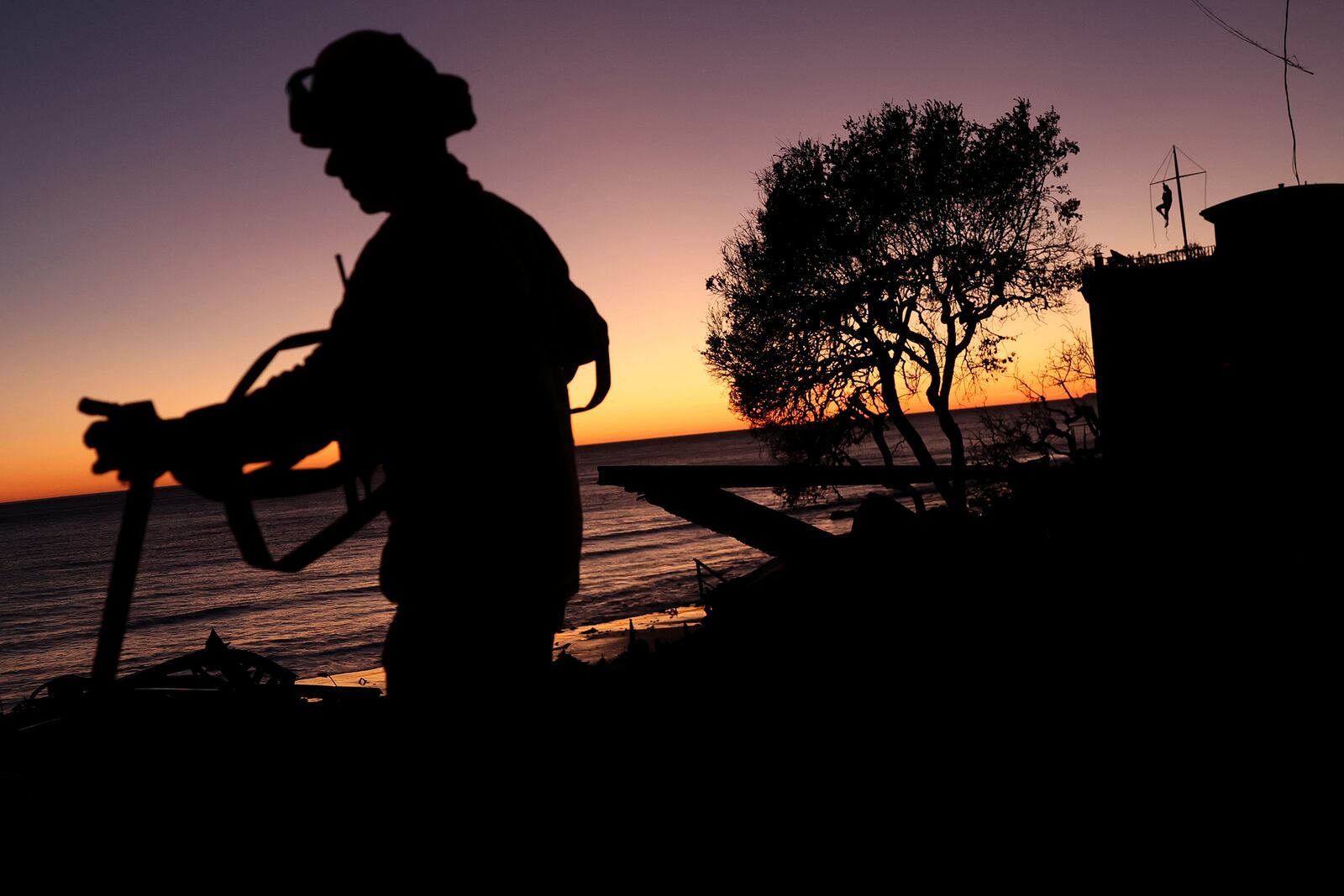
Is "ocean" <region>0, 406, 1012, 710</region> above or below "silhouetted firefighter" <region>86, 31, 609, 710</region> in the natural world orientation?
below

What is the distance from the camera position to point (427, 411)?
1654 mm

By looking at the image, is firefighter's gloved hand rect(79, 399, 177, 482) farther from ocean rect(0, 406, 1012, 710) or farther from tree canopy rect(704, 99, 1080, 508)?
tree canopy rect(704, 99, 1080, 508)

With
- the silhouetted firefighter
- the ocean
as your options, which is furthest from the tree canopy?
the silhouetted firefighter

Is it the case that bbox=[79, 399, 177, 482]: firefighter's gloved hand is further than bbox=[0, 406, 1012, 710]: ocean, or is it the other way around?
bbox=[0, 406, 1012, 710]: ocean

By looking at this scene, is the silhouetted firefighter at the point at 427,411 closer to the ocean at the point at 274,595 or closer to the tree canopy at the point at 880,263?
the ocean at the point at 274,595

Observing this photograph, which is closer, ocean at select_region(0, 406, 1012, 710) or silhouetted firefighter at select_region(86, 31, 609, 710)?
silhouetted firefighter at select_region(86, 31, 609, 710)

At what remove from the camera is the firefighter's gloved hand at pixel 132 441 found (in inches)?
61.4

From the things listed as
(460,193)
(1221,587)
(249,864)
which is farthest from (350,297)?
(1221,587)

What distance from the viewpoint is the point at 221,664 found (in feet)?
15.9

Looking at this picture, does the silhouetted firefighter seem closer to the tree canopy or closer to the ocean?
the ocean

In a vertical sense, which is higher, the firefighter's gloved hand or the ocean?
the firefighter's gloved hand

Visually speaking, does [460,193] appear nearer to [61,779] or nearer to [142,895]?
[61,779]

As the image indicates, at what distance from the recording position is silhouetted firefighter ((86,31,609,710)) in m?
1.58

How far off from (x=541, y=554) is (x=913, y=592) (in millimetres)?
3271
